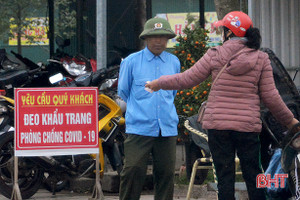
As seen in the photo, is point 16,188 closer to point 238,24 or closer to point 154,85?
point 154,85

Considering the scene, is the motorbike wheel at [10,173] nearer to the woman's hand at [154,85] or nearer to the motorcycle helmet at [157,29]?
the motorcycle helmet at [157,29]

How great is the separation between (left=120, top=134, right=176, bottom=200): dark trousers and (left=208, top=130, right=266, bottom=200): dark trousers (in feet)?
2.37

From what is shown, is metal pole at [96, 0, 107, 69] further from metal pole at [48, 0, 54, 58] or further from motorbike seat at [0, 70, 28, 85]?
metal pole at [48, 0, 54, 58]

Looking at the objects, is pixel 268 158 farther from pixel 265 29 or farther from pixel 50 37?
pixel 50 37

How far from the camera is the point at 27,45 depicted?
43.8 feet

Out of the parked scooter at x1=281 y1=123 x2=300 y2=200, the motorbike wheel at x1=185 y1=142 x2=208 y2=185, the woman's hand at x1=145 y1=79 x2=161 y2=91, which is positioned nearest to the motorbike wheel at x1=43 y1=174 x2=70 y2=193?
the motorbike wheel at x1=185 y1=142 x2=208 y2=185

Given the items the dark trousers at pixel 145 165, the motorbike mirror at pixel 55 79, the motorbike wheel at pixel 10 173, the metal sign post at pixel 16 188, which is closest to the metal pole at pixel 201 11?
the motorbike mirror at pixel 55 79

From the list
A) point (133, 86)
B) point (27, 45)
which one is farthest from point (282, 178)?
point (27, 45)

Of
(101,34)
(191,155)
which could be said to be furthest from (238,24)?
(101,34)

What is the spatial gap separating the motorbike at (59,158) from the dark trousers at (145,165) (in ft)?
7.24

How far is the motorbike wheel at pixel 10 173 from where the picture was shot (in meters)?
7.88

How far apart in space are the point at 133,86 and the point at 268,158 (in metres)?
1.30

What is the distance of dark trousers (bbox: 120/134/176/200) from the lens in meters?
5.81

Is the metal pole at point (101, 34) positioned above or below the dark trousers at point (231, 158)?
above
